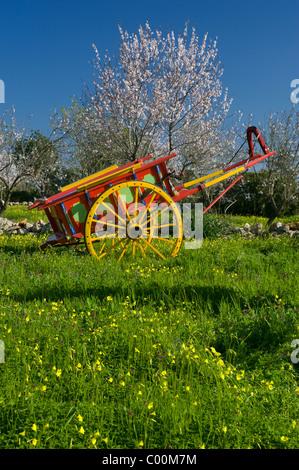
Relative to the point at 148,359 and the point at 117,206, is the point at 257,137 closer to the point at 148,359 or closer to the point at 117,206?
the point at 117,206

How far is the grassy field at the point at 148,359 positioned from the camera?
229 cm

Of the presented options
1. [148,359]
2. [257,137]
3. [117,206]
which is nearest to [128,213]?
[117,206]

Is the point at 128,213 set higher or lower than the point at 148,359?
higher

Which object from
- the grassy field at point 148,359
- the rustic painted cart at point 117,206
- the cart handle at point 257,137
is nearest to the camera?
the grassy field at point 148,359

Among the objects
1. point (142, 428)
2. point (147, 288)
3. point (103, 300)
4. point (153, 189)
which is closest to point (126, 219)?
point (153, 189)

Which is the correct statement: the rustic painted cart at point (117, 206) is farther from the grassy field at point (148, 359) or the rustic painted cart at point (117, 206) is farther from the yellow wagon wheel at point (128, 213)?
the grassy field at point (148, 359)

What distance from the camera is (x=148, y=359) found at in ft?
10.1

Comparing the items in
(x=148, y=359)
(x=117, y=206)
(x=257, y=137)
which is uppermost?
(x=257, y=137)

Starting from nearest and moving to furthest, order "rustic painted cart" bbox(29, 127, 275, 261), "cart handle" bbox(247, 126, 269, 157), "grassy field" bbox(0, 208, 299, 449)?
"grassy field" bbox(0, 208, 299, 449) → "rustic painted cart" bbox(29, 127, 275, 261) → "cart handle" bbox(247, 126, 269, 157)

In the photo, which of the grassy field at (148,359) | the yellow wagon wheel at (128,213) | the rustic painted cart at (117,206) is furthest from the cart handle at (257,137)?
the grassy field at (148,359)

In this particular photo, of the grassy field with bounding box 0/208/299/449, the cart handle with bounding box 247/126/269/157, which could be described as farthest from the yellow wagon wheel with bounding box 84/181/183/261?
the cart handle with bounding box 247/126/269/157

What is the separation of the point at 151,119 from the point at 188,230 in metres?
3.20

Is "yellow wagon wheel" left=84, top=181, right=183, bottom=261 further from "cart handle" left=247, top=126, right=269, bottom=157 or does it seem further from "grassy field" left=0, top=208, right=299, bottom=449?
"cart handle" left=247, top=126, right=269, bottom=157

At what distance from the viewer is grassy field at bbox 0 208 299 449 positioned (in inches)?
90.3
